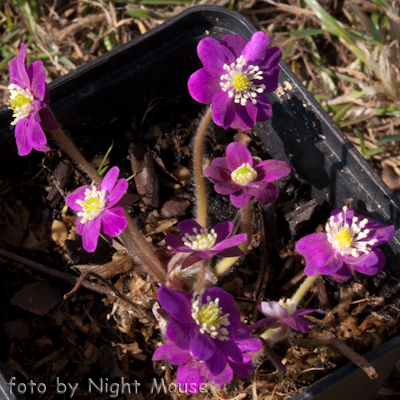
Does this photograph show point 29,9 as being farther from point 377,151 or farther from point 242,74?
point 377,151

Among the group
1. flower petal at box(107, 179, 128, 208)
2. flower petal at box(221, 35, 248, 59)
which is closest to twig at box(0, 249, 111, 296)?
flower petal at box(107, 179, 128, 208)

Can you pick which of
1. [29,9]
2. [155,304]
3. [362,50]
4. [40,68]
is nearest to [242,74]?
[40,68]

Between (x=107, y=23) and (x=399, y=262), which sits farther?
(x=107, y=23)

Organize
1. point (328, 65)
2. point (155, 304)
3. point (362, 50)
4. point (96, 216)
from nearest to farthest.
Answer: point (96, 216) < point (155, 304) < point (362, 50) < point (328, 65)

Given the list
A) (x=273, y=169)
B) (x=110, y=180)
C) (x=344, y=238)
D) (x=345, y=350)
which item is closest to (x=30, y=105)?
(x=110, y=180)

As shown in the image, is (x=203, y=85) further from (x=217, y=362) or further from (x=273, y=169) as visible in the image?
(x=217, y=362)

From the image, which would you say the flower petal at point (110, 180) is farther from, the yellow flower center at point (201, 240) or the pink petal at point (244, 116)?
the pink petal at point (244, 116)

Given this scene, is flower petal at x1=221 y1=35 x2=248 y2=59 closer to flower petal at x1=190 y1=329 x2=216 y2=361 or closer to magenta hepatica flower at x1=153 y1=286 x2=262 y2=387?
magenta hepatica flower at x1=153 y1=286 x2=262 y2=387
